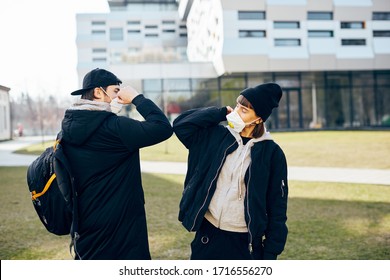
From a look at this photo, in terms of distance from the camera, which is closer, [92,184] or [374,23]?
[92,184]

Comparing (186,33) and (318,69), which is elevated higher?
(186,33)

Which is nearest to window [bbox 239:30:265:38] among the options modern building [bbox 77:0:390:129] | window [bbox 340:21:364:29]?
modern building [bbox 77:0:390:129]

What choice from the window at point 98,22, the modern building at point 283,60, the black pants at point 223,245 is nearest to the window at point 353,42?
the modern building at point 283,60

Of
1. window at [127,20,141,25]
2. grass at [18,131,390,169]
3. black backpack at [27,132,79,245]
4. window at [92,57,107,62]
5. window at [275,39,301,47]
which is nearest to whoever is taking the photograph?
black backpack at [27,132,79,245]

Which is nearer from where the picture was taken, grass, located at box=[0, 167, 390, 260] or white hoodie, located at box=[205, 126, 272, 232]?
white hoodie, located at box=[205, 126, 272, 232]

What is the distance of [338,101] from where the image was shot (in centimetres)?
2698

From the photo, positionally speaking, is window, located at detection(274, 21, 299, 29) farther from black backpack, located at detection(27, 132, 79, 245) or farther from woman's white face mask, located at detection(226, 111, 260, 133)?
black backpack, located at detection(27, 132, 79, 245)

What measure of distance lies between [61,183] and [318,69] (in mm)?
25049

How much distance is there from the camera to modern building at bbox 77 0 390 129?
24094 mm

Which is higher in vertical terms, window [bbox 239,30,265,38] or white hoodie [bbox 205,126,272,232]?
window [bbox 239,30,265,38]

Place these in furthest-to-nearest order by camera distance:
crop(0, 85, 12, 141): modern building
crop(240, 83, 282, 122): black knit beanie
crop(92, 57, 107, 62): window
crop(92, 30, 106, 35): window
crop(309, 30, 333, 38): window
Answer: crop(92, 30, 106, 35): window < crop(92, 57, 107, 62): window < crop(309, 30, 333, 38): window < crop(0, 85, 12, 141): modern building < crop(240, 83, 282, 122): black knit beanie

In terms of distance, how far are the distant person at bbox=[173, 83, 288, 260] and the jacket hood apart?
0.53m
